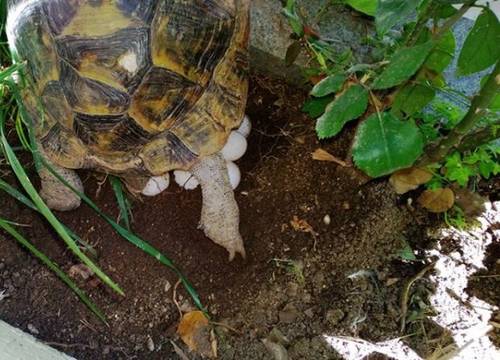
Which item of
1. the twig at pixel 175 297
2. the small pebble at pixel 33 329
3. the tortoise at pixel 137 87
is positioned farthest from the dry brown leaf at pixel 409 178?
the small pebble at pixel 33 329

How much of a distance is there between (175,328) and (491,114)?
106cm

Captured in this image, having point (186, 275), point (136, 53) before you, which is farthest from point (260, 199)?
point (136, 53)

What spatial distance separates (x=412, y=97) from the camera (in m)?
1.37

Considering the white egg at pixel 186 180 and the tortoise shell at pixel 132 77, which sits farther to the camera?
the white egg at pixel 186 180

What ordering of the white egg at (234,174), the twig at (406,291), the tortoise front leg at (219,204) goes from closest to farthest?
the twig at (406,291)
the tortoise front leg at (219,204)
the white egg at (234,174)

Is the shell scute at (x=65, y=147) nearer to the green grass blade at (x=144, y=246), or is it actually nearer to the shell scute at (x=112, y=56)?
the green grass blade at (x=144, y=246)

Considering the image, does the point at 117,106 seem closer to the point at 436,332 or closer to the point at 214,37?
the point at 214,37

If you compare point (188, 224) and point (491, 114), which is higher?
point (491, 114)

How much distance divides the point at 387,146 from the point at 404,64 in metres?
0.18

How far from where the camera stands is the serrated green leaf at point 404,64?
3.61 ft

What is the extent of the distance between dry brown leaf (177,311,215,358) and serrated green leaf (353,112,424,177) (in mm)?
696

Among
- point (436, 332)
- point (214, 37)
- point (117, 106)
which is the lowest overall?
point (436, 332)

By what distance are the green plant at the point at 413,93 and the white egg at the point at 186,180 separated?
42cm

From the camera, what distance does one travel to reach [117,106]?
150 centimetres
